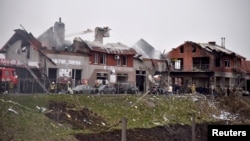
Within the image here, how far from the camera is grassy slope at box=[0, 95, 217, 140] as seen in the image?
11.0 m

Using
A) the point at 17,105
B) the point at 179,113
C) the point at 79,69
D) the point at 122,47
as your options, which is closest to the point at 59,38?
the point at 79,69

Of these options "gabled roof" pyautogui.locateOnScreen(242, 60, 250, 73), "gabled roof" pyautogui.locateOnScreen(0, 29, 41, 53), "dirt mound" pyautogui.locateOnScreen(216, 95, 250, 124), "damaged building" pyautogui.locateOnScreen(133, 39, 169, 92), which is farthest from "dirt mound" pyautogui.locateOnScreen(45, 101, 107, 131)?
"gabled roof" pyautogui.locateOnScreen(242, 60, 250, 73)

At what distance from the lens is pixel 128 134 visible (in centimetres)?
1297

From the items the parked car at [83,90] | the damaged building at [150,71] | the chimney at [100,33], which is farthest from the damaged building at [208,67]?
the parked car at [83,90]

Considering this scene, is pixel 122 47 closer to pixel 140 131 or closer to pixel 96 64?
pixel 96 64

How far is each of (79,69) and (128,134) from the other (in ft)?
33.2

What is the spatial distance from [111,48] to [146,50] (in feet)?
21.5

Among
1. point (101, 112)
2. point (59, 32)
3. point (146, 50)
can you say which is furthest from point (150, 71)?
point (101, 112)

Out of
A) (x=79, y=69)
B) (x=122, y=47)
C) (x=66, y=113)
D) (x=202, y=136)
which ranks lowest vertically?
(x=202, y=136)

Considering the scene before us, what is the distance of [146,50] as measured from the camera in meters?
30.7

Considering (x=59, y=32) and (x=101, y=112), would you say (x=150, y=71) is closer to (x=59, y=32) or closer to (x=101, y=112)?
(x=59, y=32)

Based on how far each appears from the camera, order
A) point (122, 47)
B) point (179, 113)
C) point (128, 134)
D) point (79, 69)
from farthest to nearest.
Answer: point (122, 47) < point (79, 69) < point (179, 113) < point (128, 134)

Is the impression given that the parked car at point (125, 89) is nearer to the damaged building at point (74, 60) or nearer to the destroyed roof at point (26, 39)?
the damaged building at point (74, 60)

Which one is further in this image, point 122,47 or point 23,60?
point 122,47
